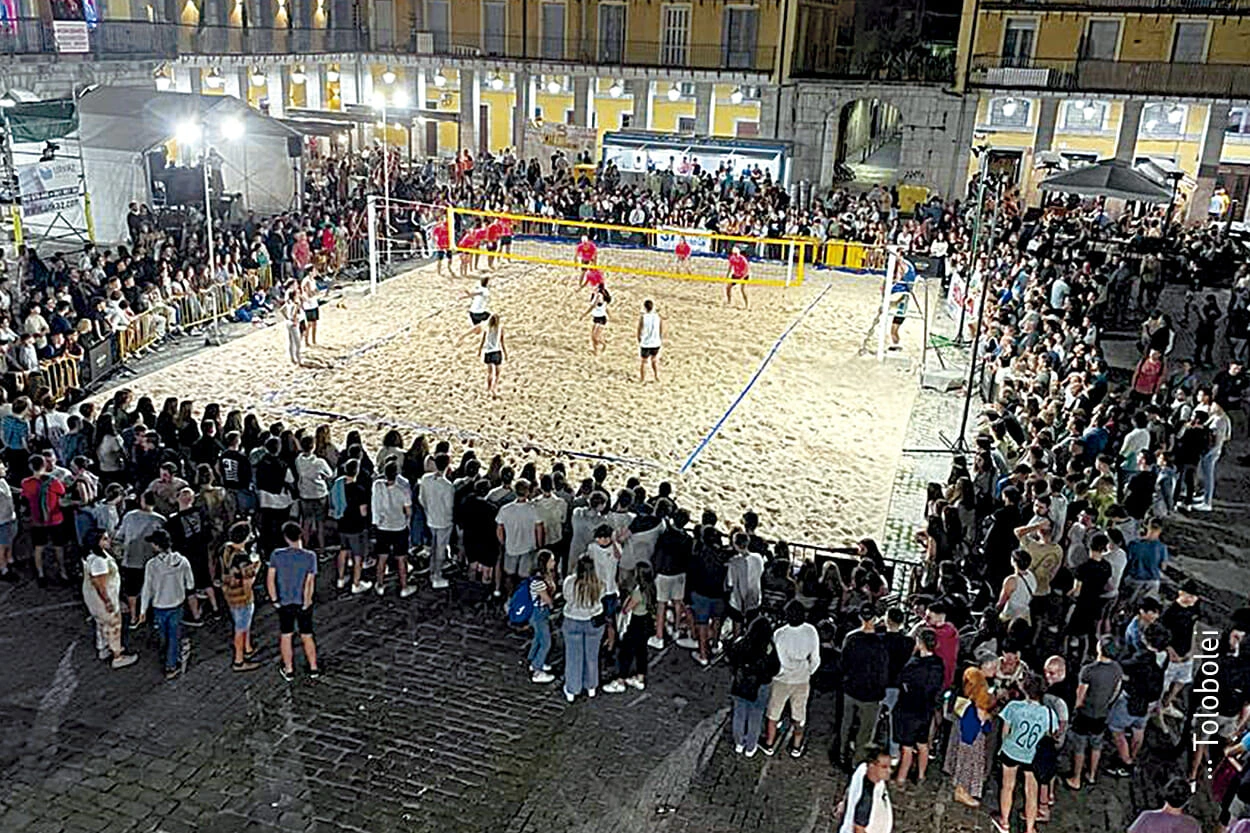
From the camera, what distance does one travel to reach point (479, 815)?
7.79 meters

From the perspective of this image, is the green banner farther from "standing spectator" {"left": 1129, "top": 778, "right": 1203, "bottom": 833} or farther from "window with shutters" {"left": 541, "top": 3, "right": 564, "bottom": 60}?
"standing spectator" {"left": 1129, "top": 778, "right": 1203, "bottom": 833}

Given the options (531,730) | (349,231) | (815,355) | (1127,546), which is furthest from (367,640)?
(349,231)

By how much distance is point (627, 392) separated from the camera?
16.6 m

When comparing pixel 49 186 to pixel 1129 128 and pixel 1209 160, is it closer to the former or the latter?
pixel 1129 128

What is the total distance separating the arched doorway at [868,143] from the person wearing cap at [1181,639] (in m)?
29.3

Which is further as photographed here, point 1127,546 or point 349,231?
point 349,231

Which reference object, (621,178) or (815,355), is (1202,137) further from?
(815,355)

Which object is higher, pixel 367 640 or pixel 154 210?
pixel 154 210

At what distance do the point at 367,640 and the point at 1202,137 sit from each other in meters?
33.0

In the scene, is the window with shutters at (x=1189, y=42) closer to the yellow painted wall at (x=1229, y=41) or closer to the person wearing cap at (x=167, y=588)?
the yellow painted wall at (x=1229, y=41)

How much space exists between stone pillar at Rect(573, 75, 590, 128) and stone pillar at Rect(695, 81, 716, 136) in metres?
3.89

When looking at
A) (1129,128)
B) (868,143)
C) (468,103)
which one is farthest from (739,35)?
(1129,128)

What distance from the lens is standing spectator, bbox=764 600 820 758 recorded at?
803cm

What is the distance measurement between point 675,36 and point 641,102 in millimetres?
2464
